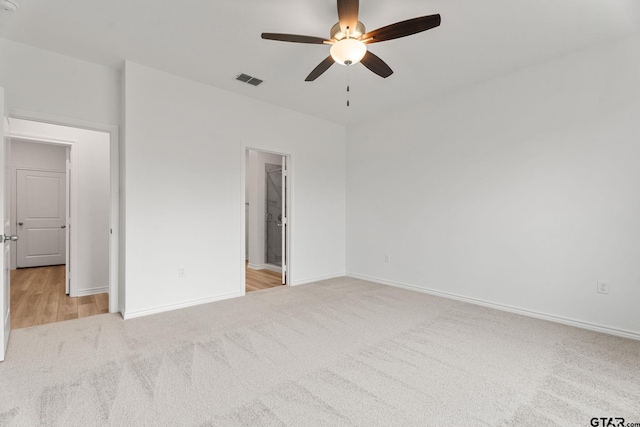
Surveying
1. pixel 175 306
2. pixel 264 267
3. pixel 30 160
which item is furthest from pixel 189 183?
pixel 30 160

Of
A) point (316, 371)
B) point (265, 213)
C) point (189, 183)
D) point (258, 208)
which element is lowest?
point (316, 371)

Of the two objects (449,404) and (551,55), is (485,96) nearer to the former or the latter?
(551,55)

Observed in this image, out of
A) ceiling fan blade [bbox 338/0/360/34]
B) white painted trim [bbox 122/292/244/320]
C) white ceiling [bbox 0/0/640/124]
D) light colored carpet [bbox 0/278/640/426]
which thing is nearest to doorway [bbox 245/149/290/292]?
white painted trim [bbox 122/292/244/320]

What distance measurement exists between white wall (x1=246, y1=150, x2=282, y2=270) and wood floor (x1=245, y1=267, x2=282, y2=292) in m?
0.30

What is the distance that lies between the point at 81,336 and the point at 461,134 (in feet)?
15.3

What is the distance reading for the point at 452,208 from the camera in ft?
13.4

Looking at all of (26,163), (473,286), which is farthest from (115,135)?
(26,163)

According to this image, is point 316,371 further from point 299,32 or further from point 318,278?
point 318,278

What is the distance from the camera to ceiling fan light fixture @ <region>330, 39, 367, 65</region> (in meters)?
2.21

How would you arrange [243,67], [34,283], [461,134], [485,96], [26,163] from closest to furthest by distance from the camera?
[243,67]
[485,96]
[461,134]
[34,283]
[26,163]

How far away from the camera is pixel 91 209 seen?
14.0 ft

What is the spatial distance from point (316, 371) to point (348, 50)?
2.32 m

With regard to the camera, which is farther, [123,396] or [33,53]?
[33,53]

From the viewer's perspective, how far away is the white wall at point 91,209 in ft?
13.7
